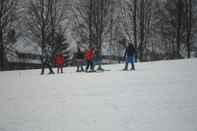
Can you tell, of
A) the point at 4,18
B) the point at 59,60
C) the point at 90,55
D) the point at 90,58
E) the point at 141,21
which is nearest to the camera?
the point at 90,58

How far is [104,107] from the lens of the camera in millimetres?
10812

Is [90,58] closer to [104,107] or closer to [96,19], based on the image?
[104,107]

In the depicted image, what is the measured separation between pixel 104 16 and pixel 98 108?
33741mm

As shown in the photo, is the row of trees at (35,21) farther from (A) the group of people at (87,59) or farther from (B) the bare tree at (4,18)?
(A) the group of people at (87,59)

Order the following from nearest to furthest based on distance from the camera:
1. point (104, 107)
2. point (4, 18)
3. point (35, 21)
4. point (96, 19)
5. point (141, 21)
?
point (104, 107)
point (4, 18)
point (35, 21)
point (141, 21)
point (96, 19)

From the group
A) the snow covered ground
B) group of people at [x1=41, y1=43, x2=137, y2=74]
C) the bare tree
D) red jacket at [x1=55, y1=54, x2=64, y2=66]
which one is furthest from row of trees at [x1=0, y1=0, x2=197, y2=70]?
the snow covered ground

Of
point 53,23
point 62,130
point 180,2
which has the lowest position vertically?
point 62,130

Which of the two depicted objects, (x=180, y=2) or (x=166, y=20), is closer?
(x=180, y=2)

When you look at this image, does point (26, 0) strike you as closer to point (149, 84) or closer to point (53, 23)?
point (53, 23)

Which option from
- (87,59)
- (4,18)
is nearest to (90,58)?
(87,59)

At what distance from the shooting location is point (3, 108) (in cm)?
1166

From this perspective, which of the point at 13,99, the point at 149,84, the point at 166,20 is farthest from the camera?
the point at 166,20

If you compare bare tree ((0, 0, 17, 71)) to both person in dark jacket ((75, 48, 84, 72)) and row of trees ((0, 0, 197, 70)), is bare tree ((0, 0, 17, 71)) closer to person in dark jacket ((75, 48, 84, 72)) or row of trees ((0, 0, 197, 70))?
row of trees ((0, 0, 197, 70))

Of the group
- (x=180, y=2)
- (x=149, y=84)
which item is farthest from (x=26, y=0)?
(x=149, y=84)
